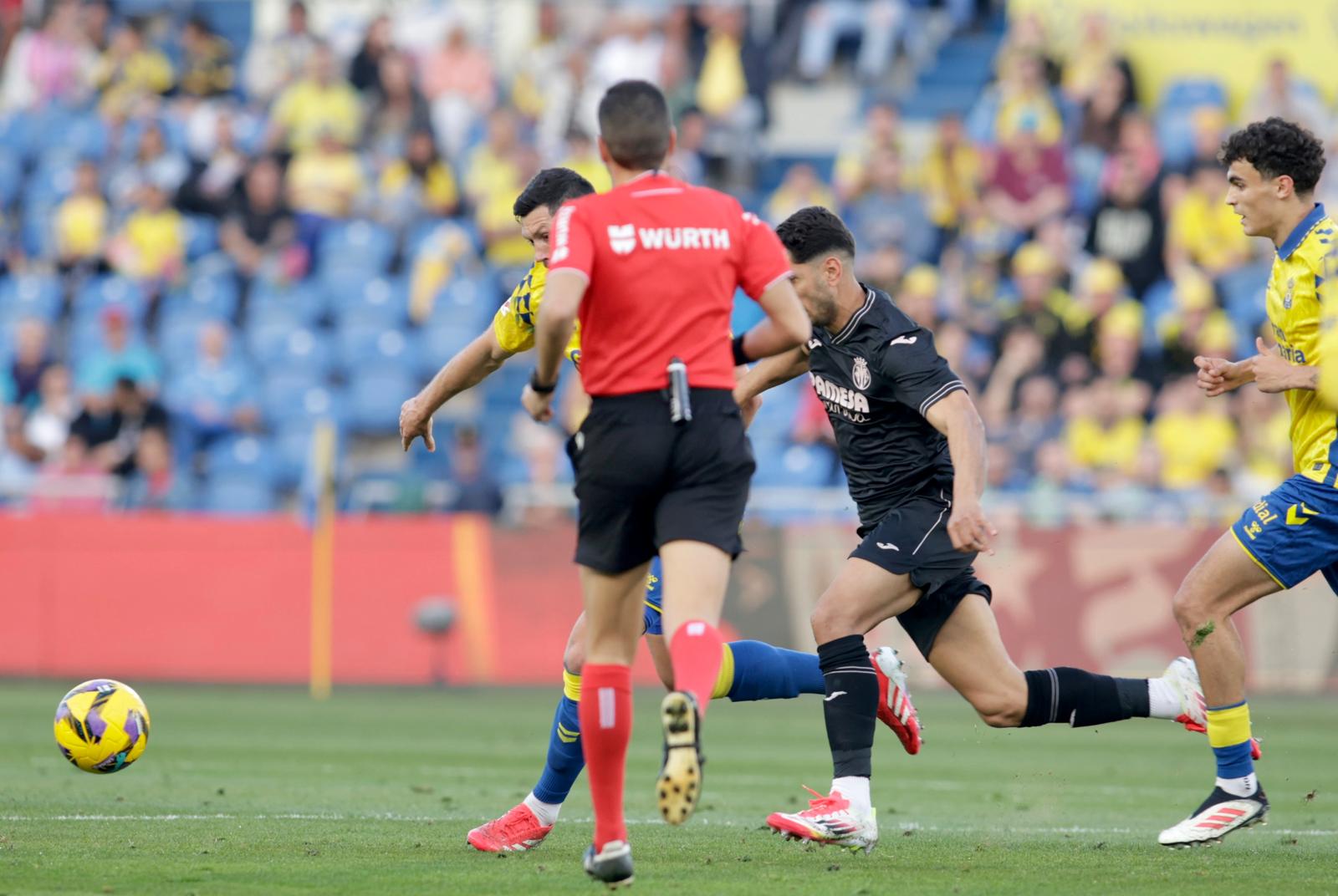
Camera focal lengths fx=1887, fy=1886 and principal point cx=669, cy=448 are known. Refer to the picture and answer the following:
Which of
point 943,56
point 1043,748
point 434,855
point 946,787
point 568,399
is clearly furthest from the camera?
point 943,56

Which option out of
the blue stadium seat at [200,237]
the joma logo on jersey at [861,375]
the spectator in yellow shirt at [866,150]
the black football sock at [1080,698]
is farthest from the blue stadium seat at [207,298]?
the black football sock at [1080,698]

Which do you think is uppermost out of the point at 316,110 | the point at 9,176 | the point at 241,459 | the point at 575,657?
the point at 316,110

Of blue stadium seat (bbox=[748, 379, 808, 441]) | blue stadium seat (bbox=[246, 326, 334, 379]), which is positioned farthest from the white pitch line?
blue stadium seat (bbox=[246, 326, 334, 379])

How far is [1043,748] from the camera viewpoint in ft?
44.0

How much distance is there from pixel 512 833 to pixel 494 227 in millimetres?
13960

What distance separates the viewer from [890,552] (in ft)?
24.8

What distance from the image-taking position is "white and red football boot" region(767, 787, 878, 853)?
720 centimetres

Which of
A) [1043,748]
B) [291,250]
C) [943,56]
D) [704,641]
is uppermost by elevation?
[943,56]

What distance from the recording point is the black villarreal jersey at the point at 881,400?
753 cm

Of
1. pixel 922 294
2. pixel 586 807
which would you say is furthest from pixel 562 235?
pixel 922 294

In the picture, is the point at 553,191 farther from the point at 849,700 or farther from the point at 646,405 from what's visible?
the point at 849,700

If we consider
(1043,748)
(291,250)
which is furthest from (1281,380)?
(291,250)

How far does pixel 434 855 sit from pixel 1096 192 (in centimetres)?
1498

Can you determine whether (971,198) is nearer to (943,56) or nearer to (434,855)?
(943,56)
